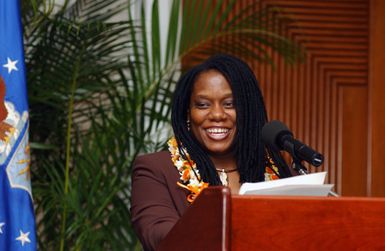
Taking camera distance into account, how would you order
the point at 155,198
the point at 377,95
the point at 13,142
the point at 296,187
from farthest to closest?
1. the point at 377,95
2. the point at 13,142
3. the point at 155,198
4. the point at 296,187

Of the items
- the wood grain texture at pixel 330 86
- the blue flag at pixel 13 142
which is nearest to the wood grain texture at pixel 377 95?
the wood grain texture at pixel 330 86

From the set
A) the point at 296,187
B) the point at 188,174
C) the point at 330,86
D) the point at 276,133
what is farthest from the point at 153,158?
the point at 330,86

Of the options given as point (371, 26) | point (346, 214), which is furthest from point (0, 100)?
point (371, 26)

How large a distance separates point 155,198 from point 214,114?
37cm

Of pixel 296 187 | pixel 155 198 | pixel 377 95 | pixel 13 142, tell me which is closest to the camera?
pixel 296 187

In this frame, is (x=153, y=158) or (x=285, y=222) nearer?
(x=285, y=222)

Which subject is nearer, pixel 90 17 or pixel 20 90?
pixel 20 90

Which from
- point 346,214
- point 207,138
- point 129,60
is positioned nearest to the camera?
point 346,214

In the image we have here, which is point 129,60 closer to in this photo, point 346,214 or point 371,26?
point 371,26

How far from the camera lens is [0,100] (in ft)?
13.0

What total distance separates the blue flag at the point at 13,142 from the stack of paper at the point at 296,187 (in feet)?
5.33

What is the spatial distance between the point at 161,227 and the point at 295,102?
2870 millimetres

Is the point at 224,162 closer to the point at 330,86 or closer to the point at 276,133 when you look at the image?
the point at 276,133

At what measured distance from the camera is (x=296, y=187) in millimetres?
2449
